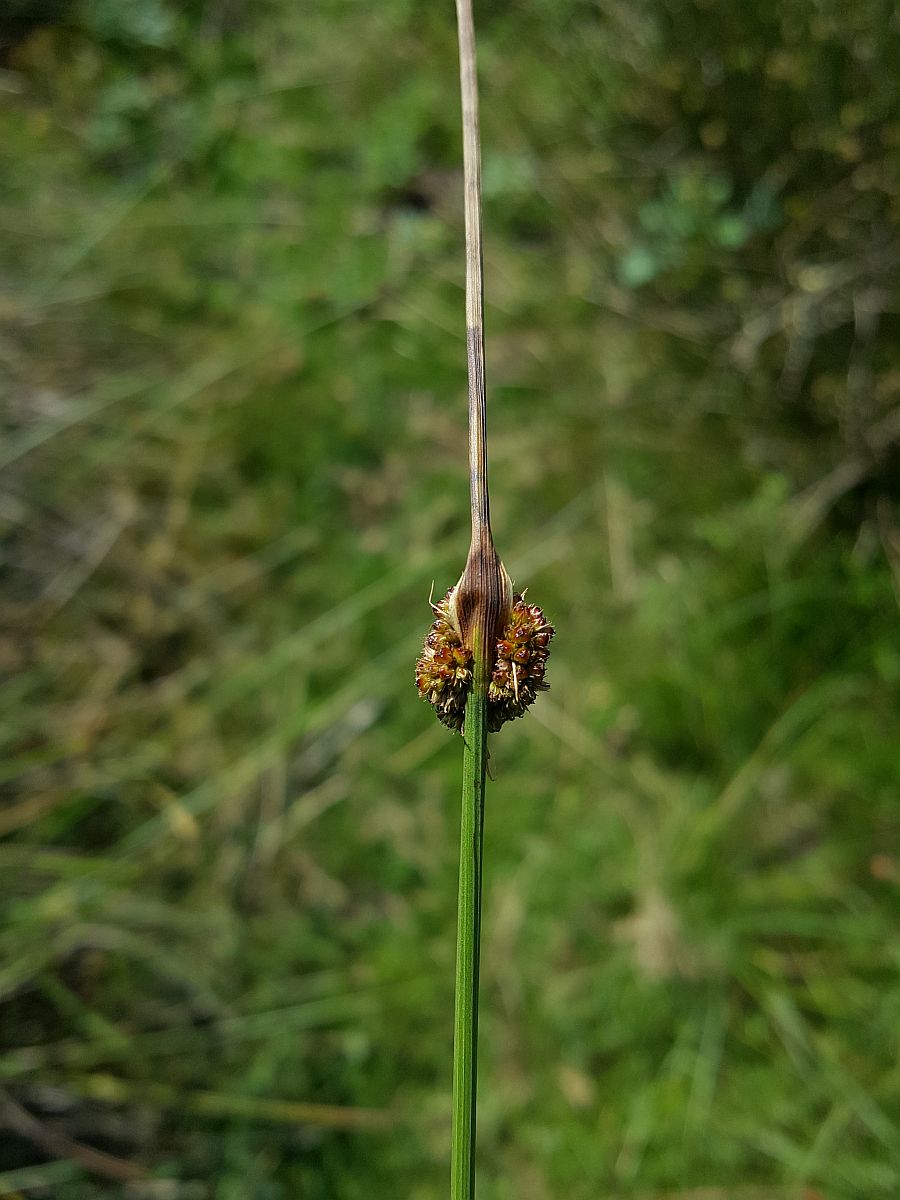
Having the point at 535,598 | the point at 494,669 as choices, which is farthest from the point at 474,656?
the point at 535,598

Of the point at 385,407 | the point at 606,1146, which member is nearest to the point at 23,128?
the point at 385,407

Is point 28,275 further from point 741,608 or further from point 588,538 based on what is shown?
point 741,608

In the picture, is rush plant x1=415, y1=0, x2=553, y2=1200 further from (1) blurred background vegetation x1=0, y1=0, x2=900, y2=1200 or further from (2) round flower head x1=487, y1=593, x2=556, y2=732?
(1) blurred background vegetation x1=0, y1=0, x2=900, y2=1200

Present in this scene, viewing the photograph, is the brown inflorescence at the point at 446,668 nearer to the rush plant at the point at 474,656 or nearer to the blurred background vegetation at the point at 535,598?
the rush plant at the point at 474,656

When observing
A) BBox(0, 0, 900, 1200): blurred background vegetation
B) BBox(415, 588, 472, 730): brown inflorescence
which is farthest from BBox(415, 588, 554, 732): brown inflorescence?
BBox(0, 0, 900, 1200): blurred background vegetation

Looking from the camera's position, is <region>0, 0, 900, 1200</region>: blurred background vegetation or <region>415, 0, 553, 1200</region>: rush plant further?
<region>0, 0, 900, 1200</region>: blurred background vegetation

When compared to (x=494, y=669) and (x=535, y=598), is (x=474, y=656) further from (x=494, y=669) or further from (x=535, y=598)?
(x=535, y=598)

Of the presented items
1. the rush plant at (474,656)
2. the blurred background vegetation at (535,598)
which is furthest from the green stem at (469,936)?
the blurred background vegetation at (535,598)
